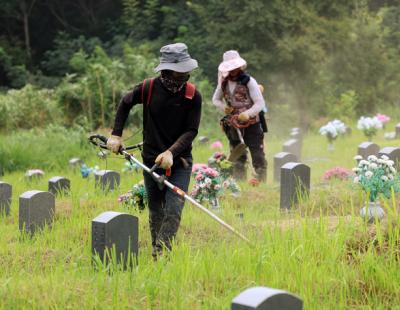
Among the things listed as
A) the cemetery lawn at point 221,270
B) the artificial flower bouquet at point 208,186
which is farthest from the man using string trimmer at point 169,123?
the artificial flower bouquet at point 208,186

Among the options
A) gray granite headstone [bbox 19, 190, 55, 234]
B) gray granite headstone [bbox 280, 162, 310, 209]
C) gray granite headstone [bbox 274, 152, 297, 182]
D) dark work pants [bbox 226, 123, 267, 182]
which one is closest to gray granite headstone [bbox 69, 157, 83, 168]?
gray granite headstone [bbox 274, 152, 297, 182]

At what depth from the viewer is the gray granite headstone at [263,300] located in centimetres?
371

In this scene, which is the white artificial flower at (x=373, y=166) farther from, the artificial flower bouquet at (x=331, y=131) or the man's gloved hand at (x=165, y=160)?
the artificial flower bouquet at (x=331, y=131)

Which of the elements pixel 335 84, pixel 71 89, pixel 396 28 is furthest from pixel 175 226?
pixel 396 28

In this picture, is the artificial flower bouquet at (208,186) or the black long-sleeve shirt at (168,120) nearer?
the black long-sleeve shirt at (168,120)

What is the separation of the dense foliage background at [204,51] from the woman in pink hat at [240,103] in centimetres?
693

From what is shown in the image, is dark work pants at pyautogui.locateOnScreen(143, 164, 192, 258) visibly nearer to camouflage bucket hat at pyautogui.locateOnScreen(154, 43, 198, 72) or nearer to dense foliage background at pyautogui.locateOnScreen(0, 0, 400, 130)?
camouflage bucket hat at pyautogui.locateOnScreen(154, 43, 198, 72)

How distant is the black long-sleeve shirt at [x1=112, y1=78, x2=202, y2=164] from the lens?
6.73 meters

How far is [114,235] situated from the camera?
6027 mm

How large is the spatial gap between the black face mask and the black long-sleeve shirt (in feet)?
0.13

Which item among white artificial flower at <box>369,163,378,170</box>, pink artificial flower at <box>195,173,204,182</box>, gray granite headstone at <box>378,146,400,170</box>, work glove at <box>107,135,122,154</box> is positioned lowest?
pink artificial flower at <box>195,173,204,182</box>

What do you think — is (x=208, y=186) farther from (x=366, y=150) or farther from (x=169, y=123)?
(x=366, y=150)

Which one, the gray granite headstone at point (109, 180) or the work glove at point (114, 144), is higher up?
the work glove at point (114, 144)

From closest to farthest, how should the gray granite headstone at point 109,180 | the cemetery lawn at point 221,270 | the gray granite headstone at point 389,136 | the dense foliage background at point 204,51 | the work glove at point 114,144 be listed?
the cemetery lawn at point 221,270 < the work glove at point 114,144 < the gray granite headstone at point 109,180 < the gray granite headstone at point 389,136 < the dense foliage background at point 204,51
